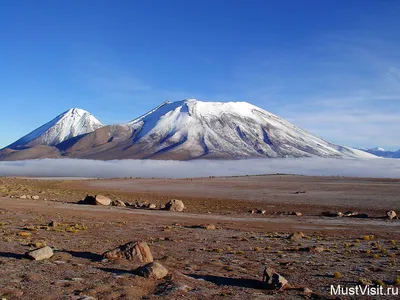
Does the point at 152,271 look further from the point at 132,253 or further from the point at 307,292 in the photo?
the point at 307,292

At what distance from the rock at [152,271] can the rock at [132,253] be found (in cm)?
181

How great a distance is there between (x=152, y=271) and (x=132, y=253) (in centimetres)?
243

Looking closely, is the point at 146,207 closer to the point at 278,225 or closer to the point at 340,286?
the point at 278,225

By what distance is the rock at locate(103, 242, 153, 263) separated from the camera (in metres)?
15.4

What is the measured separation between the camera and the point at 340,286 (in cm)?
1331

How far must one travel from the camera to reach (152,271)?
1328 centimetres

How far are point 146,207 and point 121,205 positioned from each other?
10.4 feet

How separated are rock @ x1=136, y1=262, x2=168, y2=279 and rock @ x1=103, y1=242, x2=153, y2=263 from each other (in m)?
1.81

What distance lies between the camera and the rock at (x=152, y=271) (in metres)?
13.2

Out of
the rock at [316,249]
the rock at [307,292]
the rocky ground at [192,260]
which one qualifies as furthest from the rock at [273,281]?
the rock at [316,249]

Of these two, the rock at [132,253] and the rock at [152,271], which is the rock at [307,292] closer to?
the rock at [152,271]

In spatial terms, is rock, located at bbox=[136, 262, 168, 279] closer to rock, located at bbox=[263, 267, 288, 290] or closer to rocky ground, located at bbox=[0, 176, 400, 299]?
rocky ground, located at bbox=[0, 176, 400, 299]

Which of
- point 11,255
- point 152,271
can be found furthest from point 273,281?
point 11,255

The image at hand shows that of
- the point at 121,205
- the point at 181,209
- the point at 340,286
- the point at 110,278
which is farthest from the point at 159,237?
the point at 121,205
